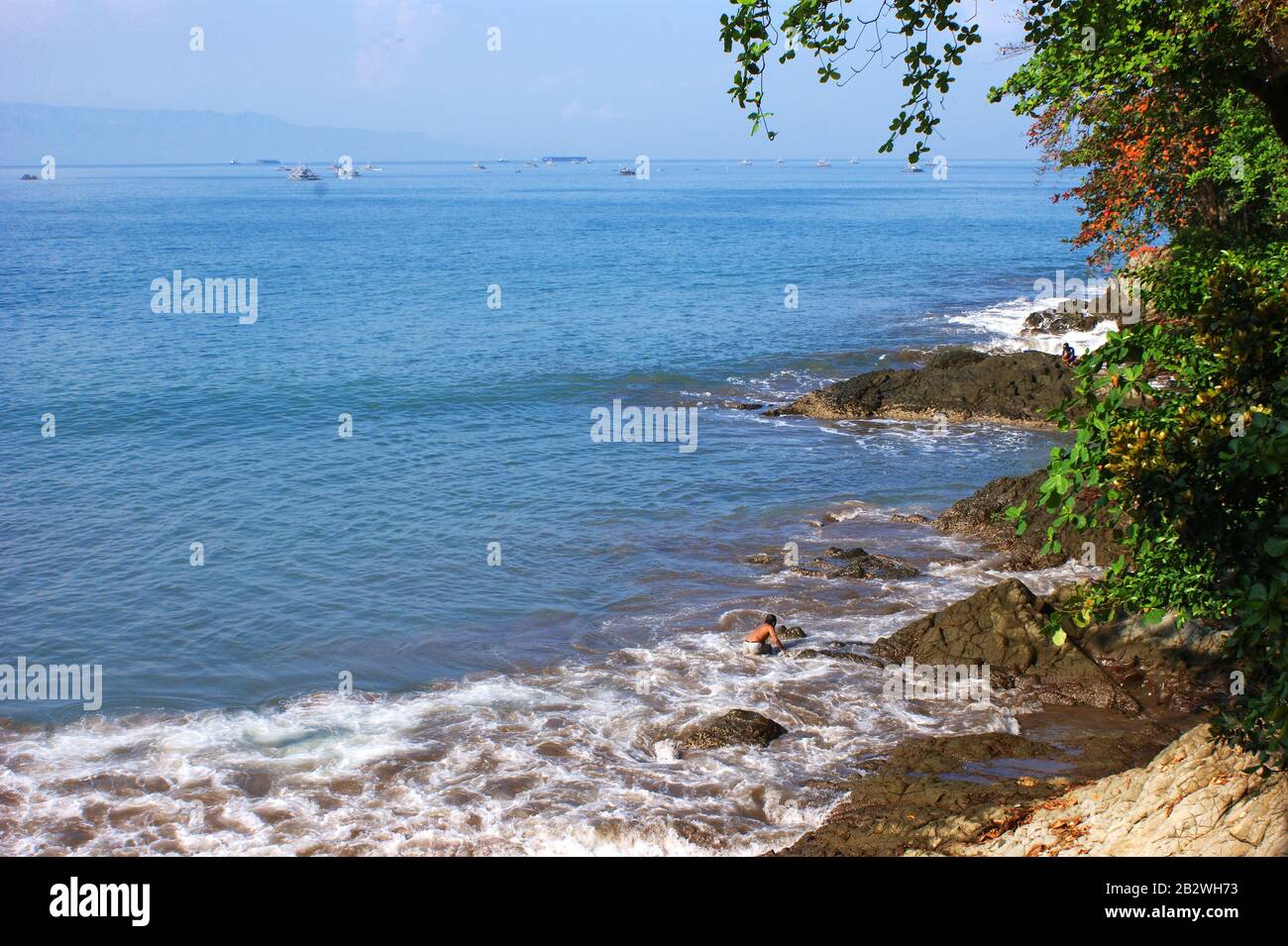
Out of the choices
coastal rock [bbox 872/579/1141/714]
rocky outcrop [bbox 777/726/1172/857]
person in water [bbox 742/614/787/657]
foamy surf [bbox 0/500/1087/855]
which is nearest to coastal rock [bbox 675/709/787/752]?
foamy surf [bbox 0/500/1087/855]

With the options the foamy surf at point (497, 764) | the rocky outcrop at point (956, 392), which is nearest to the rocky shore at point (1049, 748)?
the foamy surf at point (497, 764)

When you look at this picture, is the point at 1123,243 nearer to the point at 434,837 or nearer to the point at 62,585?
the point at 434,837

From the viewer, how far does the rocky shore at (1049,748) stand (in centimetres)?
942

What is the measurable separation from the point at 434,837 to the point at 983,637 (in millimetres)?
9004

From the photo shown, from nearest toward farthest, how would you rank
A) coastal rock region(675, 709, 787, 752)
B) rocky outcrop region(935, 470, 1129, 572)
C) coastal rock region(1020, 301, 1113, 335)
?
coastal rock region(675, 709, 787, 752) → rocky outcrop region(935, 470, 1129, 572) → coastal rock region(1020, 301, 1113, 335)

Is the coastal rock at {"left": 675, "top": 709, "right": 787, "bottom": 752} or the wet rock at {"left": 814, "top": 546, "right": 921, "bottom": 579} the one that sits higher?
the wet rock at {"left": 814, "top": 546, "right": 921, "bottom": 579}

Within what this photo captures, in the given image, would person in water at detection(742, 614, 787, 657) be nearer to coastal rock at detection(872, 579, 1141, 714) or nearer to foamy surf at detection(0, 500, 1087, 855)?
foamy surf at detection(0, 500, 1087, 855)

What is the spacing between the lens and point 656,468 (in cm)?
3012

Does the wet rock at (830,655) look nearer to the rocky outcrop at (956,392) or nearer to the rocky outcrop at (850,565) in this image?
the rocky outcrop at (850,565)

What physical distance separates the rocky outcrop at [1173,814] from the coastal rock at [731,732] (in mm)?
4777

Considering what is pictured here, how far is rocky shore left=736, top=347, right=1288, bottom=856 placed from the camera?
9422 mm

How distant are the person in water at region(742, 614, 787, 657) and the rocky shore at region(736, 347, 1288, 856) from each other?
0.51 metres

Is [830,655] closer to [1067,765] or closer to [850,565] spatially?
[850,565]
